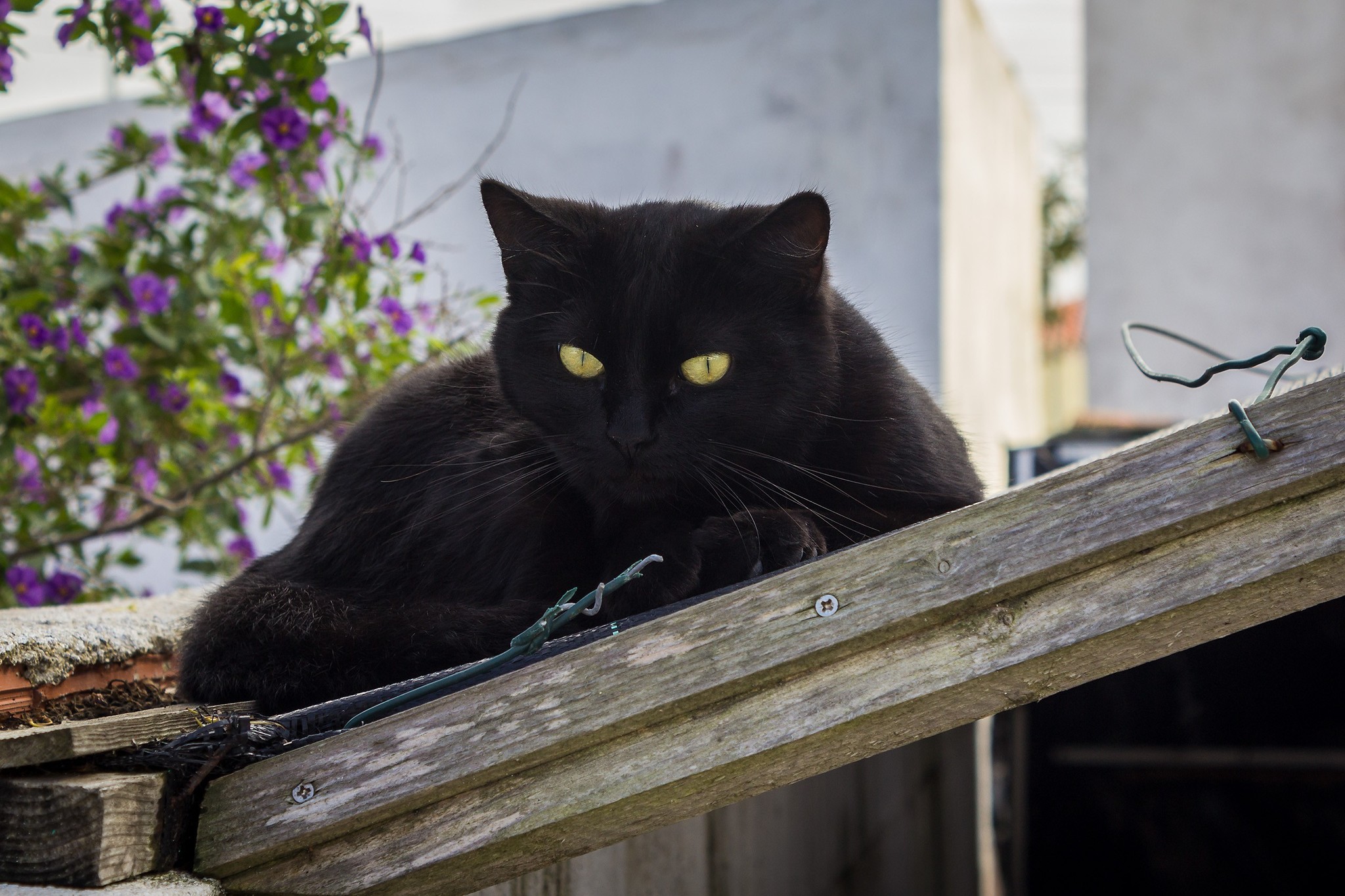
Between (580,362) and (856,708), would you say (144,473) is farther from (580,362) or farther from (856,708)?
(856,708)

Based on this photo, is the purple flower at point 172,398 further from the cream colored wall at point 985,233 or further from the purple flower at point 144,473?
the cream colored wall at point 985,233

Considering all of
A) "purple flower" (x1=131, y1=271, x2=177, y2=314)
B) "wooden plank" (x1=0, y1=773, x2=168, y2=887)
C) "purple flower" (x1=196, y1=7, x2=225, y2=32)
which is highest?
"purple flower" (x1=196, y1=7, x2=225, y2=32)

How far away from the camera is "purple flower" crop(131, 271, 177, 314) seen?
2141 millimetres

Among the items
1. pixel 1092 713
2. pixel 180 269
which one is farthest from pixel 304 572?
pixel 1092 713

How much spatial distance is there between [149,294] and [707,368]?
4.76 feet

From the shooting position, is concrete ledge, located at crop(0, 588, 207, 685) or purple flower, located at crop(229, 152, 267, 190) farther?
purple flower, located at crop(229, 152, 267, 190)

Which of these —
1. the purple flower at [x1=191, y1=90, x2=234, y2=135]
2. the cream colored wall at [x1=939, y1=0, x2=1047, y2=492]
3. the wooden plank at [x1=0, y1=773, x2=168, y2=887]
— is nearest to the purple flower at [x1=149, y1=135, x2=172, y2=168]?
the purple flower at [x1=191, y1=90, x2=234, y2=135]

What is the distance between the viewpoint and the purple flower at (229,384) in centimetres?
233

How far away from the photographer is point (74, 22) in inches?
67.9

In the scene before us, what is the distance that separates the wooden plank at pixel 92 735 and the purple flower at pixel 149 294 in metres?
1.33

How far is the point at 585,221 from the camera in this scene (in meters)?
1.35

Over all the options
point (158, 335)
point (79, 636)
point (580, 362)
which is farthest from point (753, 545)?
point (158, 335)

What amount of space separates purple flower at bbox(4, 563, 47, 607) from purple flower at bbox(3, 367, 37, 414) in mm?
315

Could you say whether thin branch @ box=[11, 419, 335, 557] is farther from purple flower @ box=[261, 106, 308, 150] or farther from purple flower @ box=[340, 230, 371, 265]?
purple flower @ box=[261, 106, 308, 150]
